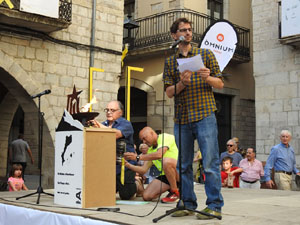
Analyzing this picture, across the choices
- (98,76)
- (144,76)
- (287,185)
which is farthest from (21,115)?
(287,185)

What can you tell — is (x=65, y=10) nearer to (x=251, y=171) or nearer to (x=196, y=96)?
(x=251, y=171)

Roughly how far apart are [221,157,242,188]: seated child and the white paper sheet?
4.38 m

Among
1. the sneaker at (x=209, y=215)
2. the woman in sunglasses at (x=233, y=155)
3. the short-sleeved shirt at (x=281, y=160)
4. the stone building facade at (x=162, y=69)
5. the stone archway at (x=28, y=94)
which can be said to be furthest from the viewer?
the stone building facade at (x=162, y=69)

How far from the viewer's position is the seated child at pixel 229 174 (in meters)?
7.78

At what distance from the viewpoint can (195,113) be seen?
159 inches

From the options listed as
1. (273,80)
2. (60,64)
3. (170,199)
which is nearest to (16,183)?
(170,199)

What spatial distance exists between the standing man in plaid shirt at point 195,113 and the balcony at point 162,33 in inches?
430

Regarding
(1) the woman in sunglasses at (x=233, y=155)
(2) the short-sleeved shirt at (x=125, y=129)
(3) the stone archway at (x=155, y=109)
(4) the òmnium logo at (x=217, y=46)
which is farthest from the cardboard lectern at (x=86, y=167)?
(3) the stone archway at (x=155, y=109)

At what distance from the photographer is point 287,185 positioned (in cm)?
812

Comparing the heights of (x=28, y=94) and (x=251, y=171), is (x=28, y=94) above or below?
above

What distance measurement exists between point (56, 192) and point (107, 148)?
84 centimetres

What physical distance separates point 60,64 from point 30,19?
1417 millimetres

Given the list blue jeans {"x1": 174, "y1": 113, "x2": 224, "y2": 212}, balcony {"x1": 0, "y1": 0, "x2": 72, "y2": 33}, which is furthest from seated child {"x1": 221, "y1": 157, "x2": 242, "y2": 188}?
balcony {"x1": 0, "y1": 0, "x2": 72, "y2": 33}

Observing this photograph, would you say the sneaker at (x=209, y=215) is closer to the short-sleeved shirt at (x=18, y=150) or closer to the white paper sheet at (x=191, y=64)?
the white paper sheet at (x=191, y=64)
